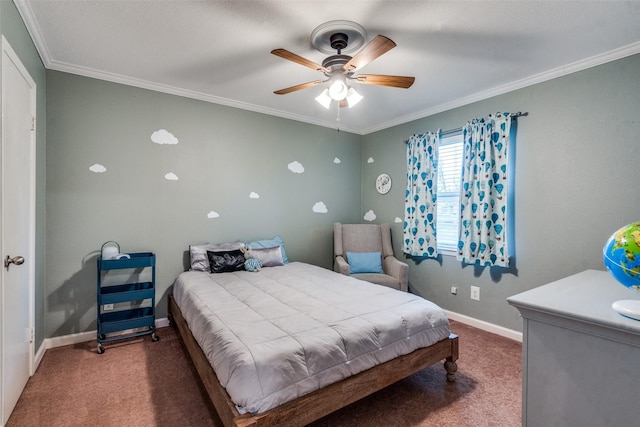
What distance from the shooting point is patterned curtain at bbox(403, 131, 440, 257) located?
375 centimetres

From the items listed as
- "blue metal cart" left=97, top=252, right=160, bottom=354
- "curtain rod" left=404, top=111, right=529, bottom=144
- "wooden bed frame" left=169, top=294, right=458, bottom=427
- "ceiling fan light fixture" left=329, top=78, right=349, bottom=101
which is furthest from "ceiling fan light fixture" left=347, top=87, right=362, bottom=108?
"blue metal cart" left=97, top=252, right=160, bottom=354

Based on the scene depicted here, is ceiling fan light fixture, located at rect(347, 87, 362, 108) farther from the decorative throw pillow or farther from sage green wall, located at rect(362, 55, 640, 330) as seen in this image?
the decorative throw pillow

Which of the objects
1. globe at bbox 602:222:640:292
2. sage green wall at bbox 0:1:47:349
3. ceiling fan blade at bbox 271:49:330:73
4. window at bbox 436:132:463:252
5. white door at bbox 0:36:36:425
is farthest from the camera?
window at bbox 436:132:463:252

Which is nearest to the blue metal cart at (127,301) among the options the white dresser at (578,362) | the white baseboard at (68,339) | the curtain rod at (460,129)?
the white baseboard at (68,339)

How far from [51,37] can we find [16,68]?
601mm

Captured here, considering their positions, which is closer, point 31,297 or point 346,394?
point 346,394

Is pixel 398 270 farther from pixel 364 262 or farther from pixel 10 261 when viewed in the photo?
pixel 10 261

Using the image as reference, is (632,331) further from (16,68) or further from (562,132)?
(16,68)

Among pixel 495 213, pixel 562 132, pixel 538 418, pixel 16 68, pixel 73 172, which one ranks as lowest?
pixel 538 418

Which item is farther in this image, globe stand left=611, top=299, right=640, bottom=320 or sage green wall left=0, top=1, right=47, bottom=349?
sage green wall left=0, top=1, right=47, bottom=349

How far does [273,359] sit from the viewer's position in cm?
150

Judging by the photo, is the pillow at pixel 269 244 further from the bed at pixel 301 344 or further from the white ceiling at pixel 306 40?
the white ceiling at pixel 306 40

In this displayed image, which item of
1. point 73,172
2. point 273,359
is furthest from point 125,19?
point 273,359

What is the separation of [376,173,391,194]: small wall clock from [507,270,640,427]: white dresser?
311cm
